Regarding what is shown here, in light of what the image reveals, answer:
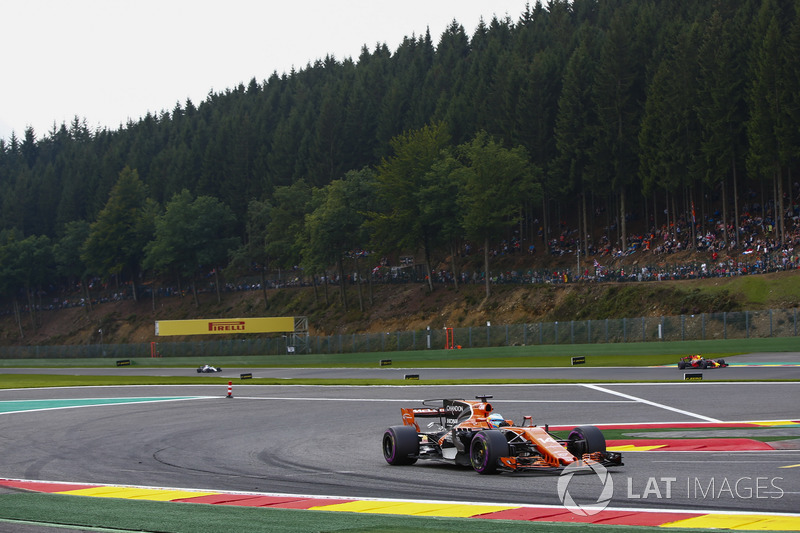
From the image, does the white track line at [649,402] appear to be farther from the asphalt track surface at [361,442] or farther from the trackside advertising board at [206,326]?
the trackside advertising board at [206,326]

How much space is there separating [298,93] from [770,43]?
115822 mm

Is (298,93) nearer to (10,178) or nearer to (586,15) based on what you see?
(586,15)

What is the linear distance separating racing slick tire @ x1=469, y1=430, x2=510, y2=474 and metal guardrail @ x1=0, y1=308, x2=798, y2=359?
4216cm

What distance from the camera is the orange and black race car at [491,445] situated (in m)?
15.3

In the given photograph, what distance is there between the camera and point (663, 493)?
43.0 feet

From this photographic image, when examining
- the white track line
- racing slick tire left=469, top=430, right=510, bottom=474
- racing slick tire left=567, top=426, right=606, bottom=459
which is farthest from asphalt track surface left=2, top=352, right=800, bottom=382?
racing slick tire left=469, top=430, right=510, bottom=474

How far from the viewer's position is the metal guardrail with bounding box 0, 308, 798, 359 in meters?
53.8

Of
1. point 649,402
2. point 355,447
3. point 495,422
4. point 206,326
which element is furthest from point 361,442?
point 206,326

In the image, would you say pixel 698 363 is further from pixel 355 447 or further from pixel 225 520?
pixel 225 520

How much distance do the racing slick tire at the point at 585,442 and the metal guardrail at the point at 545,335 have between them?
41325 millimetres

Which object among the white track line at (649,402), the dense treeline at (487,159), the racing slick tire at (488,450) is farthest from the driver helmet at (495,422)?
the dense treeline at (487,159)

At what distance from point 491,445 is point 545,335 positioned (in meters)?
49.3

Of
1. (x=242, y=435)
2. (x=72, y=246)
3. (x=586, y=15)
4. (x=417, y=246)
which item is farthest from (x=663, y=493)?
(x=586, y=15)

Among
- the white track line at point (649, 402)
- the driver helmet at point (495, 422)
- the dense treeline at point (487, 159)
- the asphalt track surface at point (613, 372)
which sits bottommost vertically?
the asphalt track surface at point (613, 372)
